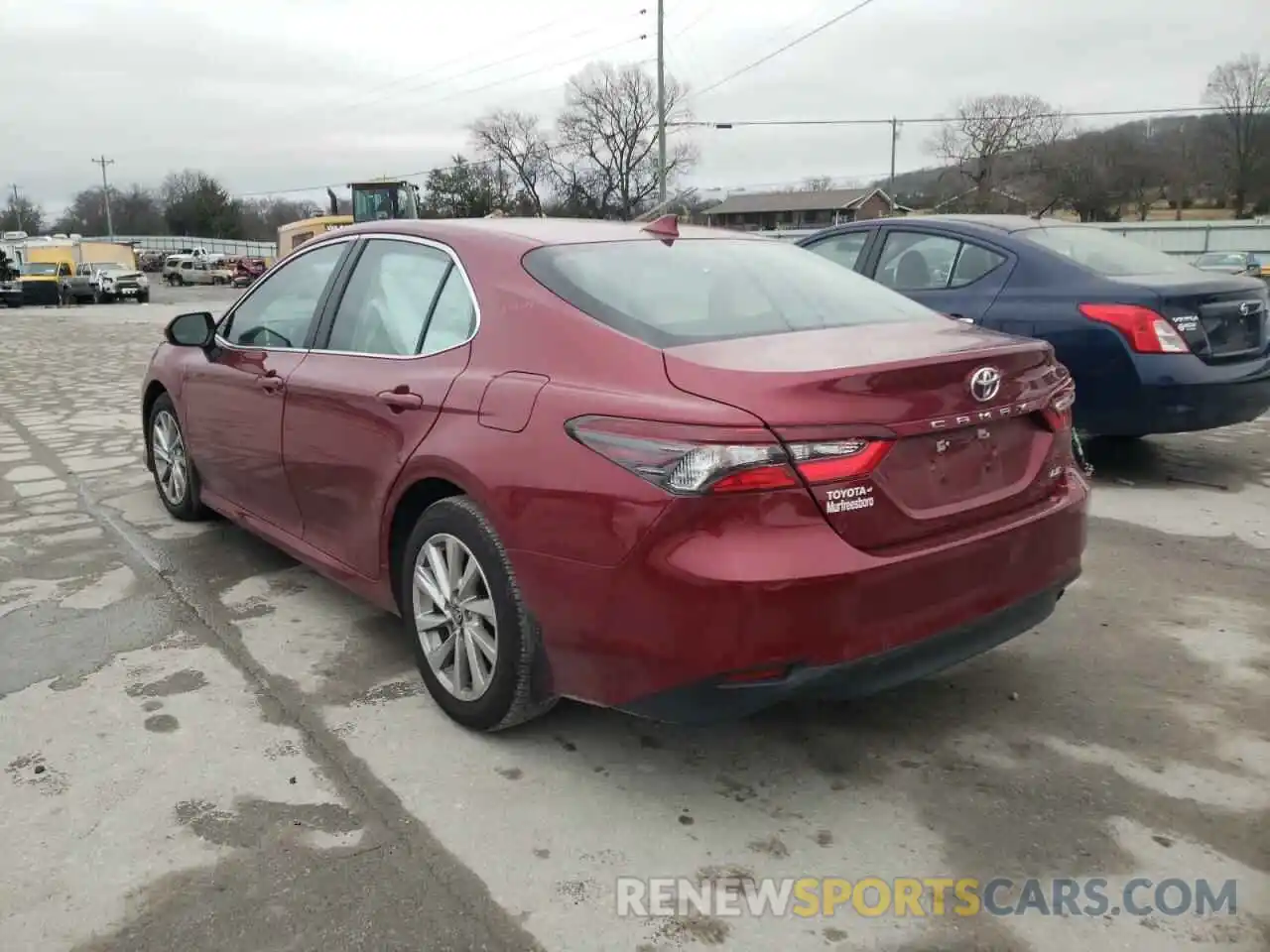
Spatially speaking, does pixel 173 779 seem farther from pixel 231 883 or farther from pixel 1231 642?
pixel 1231 642

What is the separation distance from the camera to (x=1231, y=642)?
12.3 ft

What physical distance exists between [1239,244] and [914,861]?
119 ft

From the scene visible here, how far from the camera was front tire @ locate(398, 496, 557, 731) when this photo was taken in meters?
2.83

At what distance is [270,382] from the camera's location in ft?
13.4

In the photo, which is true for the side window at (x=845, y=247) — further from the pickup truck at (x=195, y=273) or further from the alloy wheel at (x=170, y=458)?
the pickup truck at (x=195, y=273)

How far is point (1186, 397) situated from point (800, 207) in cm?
9083

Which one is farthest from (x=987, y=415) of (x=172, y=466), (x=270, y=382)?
(x=172, y=466)

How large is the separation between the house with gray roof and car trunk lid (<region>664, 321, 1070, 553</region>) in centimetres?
8401

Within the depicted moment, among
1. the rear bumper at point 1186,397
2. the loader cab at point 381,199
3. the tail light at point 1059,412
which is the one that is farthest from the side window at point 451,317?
the loader cab at point 381,199

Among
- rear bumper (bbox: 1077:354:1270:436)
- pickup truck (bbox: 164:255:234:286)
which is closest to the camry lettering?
rear bumper (bbox: 1077:354:1270:436)

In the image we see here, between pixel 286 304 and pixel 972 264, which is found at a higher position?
pixel 972 264

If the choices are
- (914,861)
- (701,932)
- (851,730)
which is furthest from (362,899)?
(851,730)

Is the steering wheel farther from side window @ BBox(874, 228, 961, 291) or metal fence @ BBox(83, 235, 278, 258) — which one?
metal fence @ BBox(83, 235, 278, 258)

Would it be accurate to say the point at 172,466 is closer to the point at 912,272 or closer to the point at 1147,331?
the point at 912,272
